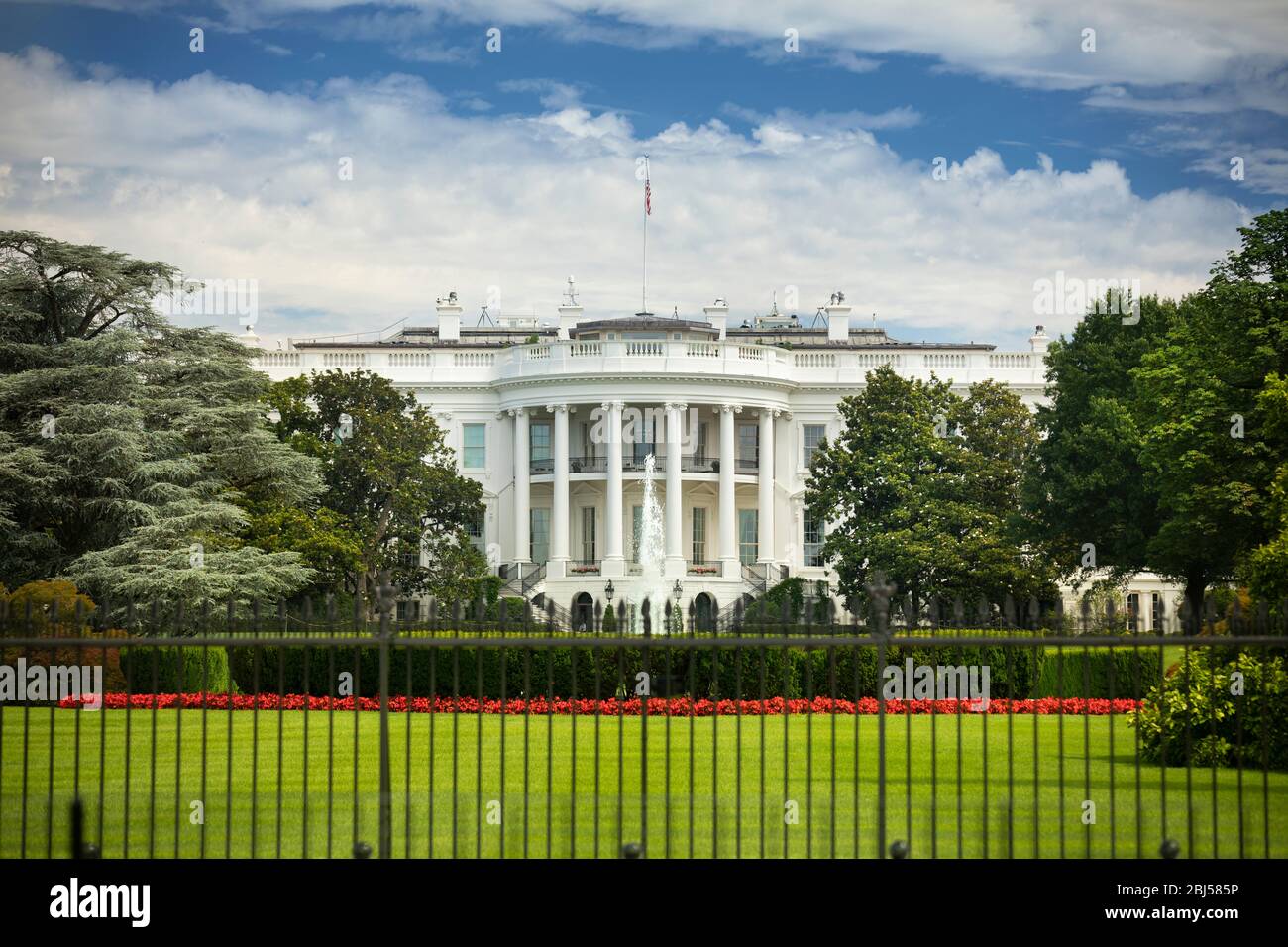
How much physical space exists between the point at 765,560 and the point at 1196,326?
81.9ft

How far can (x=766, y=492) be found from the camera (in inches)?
2413

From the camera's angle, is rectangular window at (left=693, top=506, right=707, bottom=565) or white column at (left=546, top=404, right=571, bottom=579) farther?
rectangular window at (left=693, top=506, right=707, bottom=565)

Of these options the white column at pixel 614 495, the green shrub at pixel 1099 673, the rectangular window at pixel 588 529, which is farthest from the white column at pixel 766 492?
the green shrub at pixel 1099 673

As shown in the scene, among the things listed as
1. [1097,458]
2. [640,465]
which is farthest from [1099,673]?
[640,465]

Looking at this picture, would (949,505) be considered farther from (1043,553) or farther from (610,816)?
(610,816)

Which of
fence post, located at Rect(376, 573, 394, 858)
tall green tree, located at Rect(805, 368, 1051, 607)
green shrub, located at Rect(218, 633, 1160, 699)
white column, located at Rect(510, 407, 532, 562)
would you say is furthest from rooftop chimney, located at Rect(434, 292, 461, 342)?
fence post, located at Rect(376, 573, 394, 858)

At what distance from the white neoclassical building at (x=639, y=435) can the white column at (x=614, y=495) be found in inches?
2.2

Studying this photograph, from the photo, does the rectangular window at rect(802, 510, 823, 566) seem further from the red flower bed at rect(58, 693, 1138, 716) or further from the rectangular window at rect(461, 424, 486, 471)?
the red flower bed at rect(58, 693, 1138, 716)

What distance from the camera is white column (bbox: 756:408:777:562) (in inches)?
2410

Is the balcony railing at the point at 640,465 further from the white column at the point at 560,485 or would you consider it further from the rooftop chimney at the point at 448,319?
the rooftop chimney at the point at 448,319

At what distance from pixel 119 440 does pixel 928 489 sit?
69.1ft

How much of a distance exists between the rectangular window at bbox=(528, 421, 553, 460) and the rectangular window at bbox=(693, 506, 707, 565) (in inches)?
227

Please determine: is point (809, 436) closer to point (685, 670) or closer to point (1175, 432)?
point (1175, 432)

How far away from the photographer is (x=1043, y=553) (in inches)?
1750
